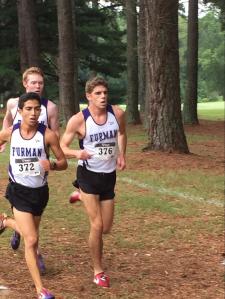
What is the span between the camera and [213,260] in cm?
656

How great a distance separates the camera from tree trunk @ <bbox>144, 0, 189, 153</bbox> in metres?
13.5

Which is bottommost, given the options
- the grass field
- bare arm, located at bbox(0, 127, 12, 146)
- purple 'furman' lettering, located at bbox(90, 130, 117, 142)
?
the grass field

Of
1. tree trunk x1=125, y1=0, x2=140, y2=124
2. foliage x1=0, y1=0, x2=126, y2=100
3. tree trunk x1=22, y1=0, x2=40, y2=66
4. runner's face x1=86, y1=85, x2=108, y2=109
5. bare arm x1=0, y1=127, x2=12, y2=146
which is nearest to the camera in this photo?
bare arm x1=0, y1=127, x2=12, y2=146

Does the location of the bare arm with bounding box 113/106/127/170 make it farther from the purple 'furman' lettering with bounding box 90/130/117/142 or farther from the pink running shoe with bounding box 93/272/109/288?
the pink running shoe with bounding box 93/272/109/288

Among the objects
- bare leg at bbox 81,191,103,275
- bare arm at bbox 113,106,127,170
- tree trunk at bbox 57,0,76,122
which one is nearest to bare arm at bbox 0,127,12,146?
bare leg at bbox 81,191,103,275

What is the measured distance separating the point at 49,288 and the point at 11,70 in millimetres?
23193

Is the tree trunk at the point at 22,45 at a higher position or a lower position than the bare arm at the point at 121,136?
higher

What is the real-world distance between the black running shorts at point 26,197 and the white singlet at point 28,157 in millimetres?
48

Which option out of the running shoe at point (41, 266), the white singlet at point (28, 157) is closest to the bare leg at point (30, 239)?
the white singlet at point (28, 157)

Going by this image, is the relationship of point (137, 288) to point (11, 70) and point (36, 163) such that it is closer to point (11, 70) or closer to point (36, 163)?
point (36, 163)

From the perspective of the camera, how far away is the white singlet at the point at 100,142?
5.67 meters

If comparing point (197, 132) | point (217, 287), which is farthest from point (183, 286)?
point (197, 132)

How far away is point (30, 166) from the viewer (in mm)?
5258

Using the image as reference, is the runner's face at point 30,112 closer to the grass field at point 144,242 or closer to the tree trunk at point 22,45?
the grass field at point 144,242
